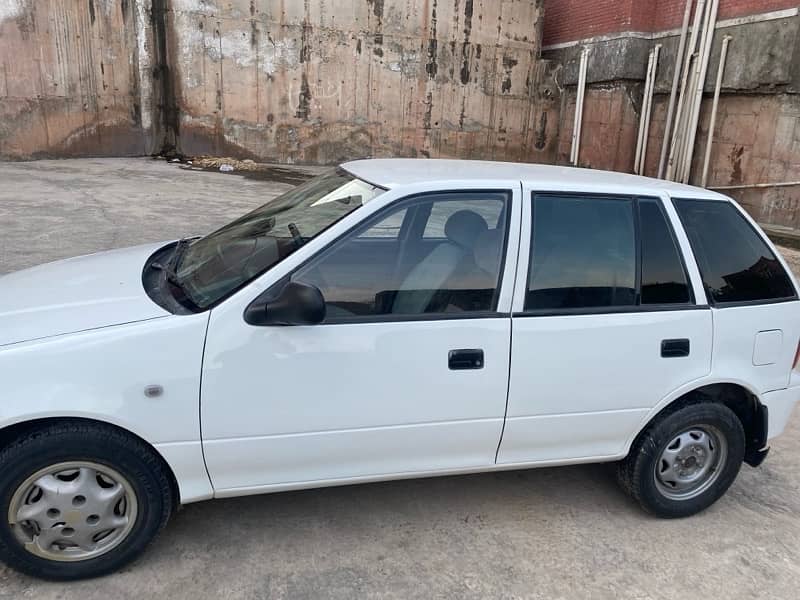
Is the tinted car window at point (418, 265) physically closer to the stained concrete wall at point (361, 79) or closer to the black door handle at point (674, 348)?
the black door handle at point (674, 348)

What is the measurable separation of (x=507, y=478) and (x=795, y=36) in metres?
10.4

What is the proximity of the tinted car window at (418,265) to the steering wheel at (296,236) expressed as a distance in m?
0.14

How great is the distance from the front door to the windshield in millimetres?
162

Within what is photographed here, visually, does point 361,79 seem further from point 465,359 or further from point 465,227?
point 465,359

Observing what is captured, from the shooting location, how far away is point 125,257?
3520 millimetres

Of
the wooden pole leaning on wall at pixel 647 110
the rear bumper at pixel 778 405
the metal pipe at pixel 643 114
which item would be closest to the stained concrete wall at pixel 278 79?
the metal pipe at pixel 643 114

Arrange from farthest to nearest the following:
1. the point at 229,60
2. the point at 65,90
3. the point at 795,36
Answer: the point at 229,60, the point at 65,90, the point at 795,36

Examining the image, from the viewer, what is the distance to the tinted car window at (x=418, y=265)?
9.12 ft

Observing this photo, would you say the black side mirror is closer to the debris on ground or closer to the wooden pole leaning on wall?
the debris on ground

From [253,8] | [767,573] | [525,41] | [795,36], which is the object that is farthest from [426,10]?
[767,573]

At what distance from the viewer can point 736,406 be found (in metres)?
3.44

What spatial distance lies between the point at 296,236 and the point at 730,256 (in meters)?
2.15

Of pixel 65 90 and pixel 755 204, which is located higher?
pixel 65 90

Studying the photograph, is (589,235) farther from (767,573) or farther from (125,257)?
(125,257)
